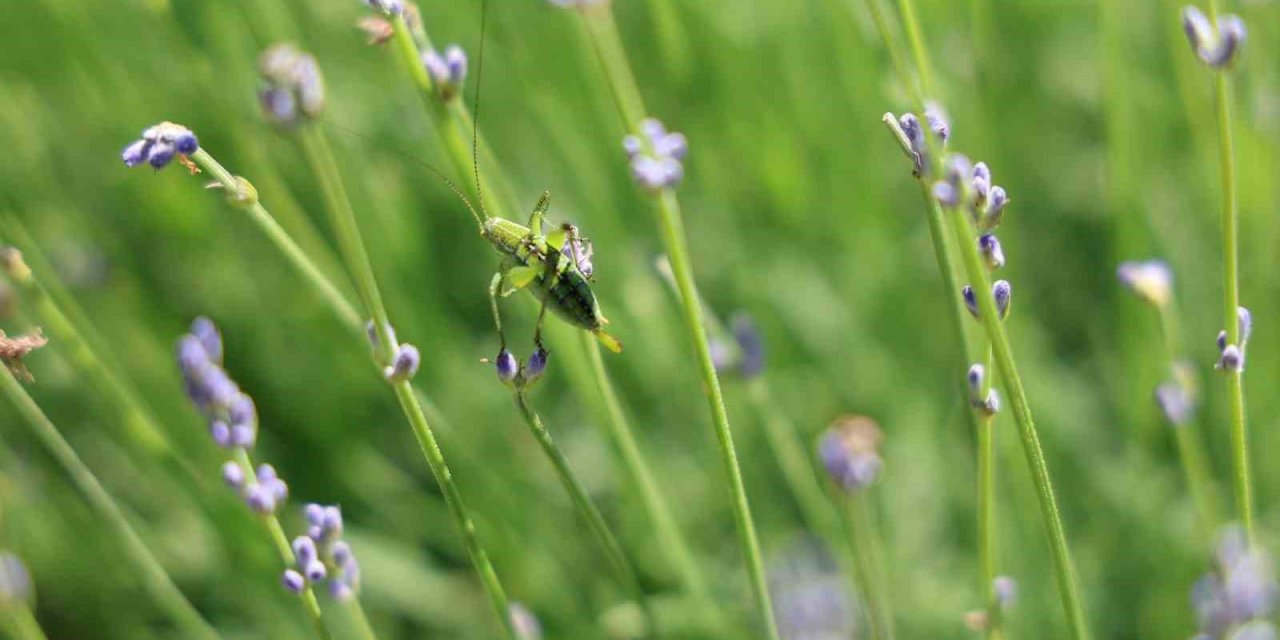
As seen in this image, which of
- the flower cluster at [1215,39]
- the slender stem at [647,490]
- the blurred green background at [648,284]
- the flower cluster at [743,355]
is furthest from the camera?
the blurred green background at [648,284]

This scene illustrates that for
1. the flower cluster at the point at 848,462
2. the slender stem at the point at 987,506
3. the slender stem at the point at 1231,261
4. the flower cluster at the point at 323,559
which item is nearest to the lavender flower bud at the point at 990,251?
the slender stem at the point at 987,506

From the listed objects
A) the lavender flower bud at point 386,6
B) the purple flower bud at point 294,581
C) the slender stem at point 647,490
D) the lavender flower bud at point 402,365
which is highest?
the lavender flower bud at point 386,6

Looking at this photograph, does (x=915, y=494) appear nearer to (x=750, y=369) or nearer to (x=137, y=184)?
(x=750, y=369)

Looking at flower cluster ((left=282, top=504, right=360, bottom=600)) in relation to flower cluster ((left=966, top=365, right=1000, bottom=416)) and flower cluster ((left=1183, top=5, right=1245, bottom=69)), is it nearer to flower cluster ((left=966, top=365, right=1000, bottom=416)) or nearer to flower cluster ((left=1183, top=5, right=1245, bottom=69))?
flower cluster ((left=966, top=365, right=1000, bottom=416))

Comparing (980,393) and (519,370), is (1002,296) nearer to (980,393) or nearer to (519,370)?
(980,393)

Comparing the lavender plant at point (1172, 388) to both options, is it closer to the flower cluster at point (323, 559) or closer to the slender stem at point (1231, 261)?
the slender stem at point (1231, 261)

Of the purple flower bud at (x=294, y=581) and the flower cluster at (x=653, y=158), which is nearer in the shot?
the flower cluster at (x=653, y=158)

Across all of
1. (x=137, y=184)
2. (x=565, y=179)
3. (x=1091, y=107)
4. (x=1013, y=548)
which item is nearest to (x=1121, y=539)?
(x=1013, y=548)
